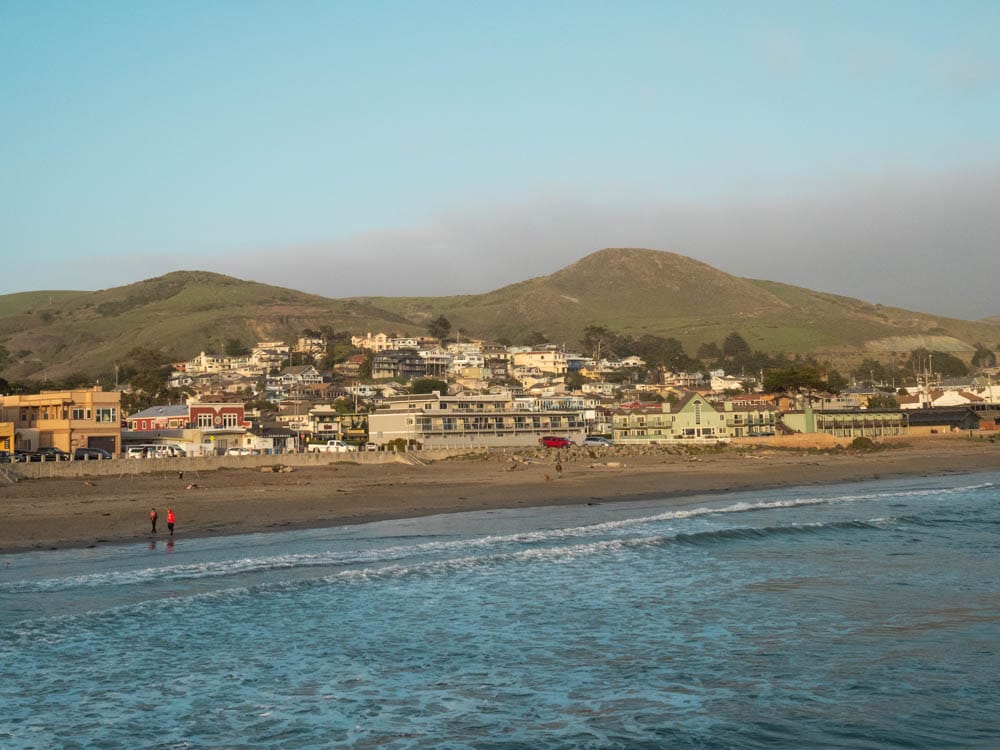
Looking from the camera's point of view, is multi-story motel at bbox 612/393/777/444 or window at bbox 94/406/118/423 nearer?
window at bbox 94/406/118/423

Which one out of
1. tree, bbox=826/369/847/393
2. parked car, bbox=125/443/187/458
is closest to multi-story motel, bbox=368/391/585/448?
parked car, bbox=125/443/187/458

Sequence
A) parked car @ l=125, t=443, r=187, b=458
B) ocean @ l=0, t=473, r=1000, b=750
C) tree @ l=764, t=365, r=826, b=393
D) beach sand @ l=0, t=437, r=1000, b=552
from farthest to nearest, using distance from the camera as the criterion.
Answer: tree @ l=764, t=365, r=826, b=393 < parked car @ l=125, t=443, r=187, b=458 < beach sand @ l=0, t=437, r=1000, b=552 < ocean @ l=0, t=473, r=1000, b=750

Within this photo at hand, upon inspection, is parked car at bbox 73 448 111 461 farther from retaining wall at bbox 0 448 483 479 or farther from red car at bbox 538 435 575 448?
red car at bbox 538 435 575 448

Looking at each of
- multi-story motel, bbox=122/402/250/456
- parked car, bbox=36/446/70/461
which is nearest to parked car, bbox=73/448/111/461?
parked car, bbox=36/446/70/461

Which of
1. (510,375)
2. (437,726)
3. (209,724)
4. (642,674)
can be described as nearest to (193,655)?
(209,724)

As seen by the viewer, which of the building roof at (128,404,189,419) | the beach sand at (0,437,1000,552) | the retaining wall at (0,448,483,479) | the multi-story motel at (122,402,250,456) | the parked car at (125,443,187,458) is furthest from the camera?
the building roof at (128,404,189,419)

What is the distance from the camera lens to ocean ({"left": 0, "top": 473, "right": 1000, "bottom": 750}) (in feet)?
41.9

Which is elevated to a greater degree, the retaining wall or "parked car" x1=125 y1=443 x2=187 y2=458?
"parked car" x1=125 y1=443 x2=187 y2=458

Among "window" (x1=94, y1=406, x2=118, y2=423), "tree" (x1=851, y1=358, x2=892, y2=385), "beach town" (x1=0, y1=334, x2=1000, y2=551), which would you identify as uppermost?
"tree" (x1=851, y1=358, x2=892, y2=385)

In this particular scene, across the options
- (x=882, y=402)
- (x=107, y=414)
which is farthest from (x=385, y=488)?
(x=882, y=402)

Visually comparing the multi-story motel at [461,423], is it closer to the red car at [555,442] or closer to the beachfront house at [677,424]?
the red car at [555,442]

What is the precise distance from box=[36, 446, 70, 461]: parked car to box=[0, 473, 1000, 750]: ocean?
32.5 metres

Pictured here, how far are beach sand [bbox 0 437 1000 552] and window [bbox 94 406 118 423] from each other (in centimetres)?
1420

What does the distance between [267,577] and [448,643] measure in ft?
23.7
